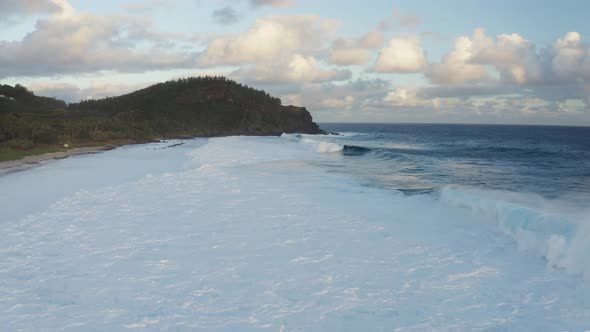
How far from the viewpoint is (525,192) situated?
72.4 feet

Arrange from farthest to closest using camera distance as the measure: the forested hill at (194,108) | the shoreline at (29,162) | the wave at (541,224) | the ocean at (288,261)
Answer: the forested hill at (194,108) → the shoreline at (29,162) → the wave at (541,224) → the ocean at (288,261)

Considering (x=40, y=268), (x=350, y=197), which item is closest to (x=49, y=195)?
(x=40, y=268)

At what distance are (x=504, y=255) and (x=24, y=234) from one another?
1187 cm

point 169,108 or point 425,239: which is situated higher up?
point 169,108

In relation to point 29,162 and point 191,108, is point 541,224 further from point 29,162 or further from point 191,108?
point 191,108

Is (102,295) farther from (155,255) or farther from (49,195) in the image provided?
(49,195)

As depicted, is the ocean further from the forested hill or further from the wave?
the forested hill

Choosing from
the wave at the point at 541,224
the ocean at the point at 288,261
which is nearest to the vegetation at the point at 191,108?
the ocean at the point at 288,261

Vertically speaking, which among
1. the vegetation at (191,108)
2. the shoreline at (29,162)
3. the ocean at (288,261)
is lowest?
the ocean at (288,261)

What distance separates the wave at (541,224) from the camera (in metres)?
10.1

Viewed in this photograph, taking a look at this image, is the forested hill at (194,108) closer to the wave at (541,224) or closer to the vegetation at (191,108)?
the vegetation at (191,108)

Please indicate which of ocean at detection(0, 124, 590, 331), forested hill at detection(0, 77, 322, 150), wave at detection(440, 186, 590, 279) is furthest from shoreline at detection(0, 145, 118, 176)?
forested hill at detection(0, 77, 322, 150)

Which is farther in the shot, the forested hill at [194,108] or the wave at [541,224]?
the forested hill at [194,108]

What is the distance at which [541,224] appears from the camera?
1334 cm
